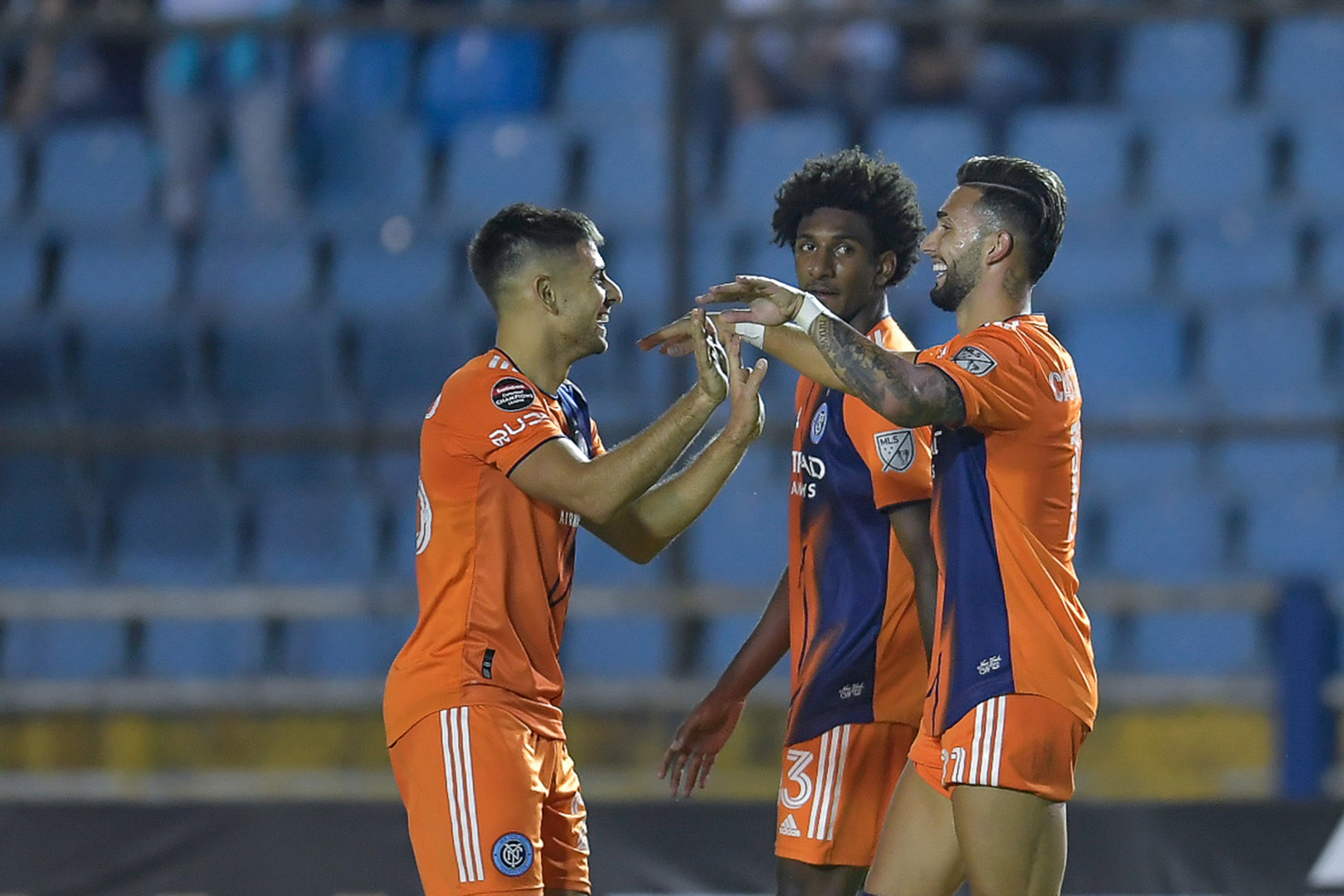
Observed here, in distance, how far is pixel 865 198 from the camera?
3973 millimetres

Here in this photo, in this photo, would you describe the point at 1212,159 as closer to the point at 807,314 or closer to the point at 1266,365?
the point at 1266,365

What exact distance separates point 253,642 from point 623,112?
9.69 ft

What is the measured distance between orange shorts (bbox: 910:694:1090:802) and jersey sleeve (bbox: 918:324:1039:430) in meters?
0.50

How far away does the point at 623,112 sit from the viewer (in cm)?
862

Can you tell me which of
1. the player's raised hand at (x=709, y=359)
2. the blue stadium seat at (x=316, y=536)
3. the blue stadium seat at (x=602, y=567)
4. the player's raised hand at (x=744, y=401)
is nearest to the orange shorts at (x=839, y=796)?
the player's raised hand at (x=744, y=401)

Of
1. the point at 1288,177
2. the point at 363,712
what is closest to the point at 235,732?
the point at 363,712

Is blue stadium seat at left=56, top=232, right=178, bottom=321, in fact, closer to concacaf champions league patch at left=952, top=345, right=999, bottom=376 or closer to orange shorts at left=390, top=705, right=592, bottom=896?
orange shorts at left=390, top=705, right=592, bottom=896

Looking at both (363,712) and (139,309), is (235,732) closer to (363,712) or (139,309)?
(363,712)

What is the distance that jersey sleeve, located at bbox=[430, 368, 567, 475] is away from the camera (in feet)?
A: 11.5

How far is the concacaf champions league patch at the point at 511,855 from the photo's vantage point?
3379mm

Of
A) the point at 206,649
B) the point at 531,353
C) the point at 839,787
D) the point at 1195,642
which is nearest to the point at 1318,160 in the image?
the point at 1195,642

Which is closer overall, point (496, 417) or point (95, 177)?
point (496, 417)

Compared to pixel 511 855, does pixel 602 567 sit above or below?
above

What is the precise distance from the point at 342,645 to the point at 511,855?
443 cm
